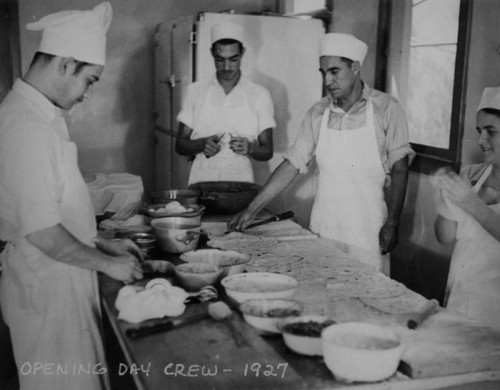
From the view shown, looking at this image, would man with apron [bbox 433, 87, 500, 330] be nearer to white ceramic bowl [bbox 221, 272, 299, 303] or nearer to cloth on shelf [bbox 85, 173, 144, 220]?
white ceramic bowl [bbox 221, 272, 299, 303]

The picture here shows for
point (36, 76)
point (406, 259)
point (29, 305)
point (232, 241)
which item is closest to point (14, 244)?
point (29, 305)

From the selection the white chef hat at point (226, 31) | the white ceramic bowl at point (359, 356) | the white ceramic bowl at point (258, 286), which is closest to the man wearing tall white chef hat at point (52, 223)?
the white ceramic bowl at point (258, 286)

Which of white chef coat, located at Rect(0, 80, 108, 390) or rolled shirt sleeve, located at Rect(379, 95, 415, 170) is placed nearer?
white chef coat, located at Rect(0, 80, 108, 390)

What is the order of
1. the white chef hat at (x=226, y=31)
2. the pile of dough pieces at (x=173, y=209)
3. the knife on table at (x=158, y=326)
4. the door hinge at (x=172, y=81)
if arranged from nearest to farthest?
the knife on table at (x=158, y=326) → the pile of dough pieces at (x=173, y=209) → the white chef hat at (x=226, y=31) → the door hinge at (x=172, y=81)

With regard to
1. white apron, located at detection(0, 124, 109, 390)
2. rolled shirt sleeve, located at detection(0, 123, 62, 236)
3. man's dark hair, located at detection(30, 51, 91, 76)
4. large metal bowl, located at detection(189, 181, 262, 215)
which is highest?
man's dark hair, located at detection(30, 51, 91, 76)

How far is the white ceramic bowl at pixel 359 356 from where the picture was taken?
54.7 inches

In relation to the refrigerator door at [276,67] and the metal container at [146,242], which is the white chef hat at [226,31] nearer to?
the refrigerator door at [276,67]

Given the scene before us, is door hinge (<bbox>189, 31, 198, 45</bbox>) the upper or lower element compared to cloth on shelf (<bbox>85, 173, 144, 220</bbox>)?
upper

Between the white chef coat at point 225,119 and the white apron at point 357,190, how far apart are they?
3.08 ft

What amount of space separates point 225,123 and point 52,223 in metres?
2.38

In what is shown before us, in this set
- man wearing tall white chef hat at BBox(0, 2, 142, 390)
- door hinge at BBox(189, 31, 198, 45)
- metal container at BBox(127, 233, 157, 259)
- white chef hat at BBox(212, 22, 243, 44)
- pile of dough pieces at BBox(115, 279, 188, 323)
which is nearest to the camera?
pile of dough pieces at BBox(115, 279, 188, 323)

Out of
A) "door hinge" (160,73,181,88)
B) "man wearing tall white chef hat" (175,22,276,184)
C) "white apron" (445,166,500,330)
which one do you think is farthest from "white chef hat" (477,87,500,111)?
"door hinge" (160,73,181,88)

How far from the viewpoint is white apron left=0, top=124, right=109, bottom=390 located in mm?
2070

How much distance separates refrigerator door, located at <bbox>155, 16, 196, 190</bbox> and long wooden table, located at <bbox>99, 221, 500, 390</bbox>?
305cm
